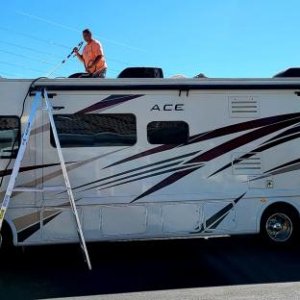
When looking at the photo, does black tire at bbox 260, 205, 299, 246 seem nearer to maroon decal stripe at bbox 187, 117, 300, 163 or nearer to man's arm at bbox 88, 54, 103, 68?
maroon decal stripe at bbox 187, 117, 300, 163

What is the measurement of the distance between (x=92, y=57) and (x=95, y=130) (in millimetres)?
1706

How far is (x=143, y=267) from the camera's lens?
7.74 meters

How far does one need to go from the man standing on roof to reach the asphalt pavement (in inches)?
127

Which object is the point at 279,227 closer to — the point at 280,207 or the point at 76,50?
the point at 280,207

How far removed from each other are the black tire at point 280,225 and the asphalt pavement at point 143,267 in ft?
0.52

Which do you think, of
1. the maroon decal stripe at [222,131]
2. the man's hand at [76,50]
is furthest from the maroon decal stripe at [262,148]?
the man's hand at [76,50]

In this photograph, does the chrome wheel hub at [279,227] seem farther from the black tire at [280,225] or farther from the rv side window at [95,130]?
the rv side window at [95,130]

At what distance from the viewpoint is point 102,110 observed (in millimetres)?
8297

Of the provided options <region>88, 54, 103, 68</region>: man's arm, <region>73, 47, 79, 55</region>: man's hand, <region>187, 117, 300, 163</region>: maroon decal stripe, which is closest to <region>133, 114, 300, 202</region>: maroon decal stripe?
<region>187, 117, 300, 163</region>: maroon decal stripe

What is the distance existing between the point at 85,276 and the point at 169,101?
3225 mm

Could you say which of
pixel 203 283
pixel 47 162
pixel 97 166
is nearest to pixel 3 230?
pixel 47 162

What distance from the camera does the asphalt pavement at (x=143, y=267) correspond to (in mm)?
6691

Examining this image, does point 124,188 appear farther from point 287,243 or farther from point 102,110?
point 287,243

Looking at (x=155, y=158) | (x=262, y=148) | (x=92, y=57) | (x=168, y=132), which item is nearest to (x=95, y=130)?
(x=155, y=158)
